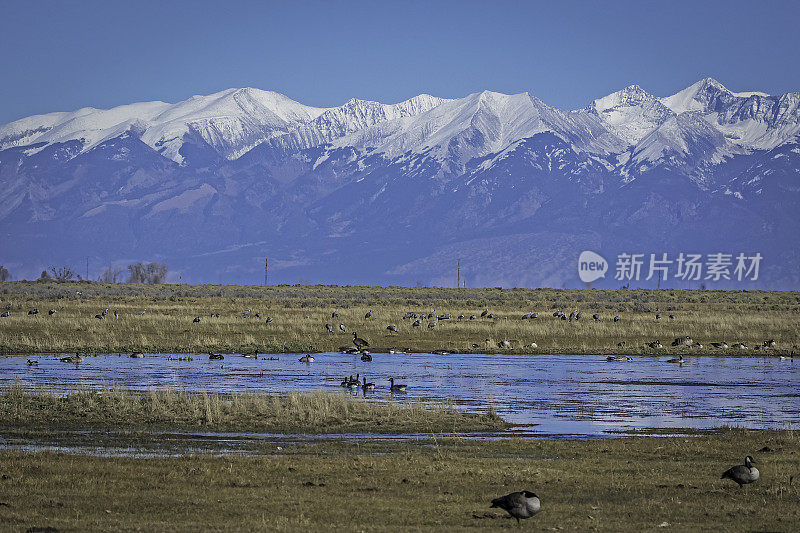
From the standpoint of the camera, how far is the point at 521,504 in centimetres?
1523

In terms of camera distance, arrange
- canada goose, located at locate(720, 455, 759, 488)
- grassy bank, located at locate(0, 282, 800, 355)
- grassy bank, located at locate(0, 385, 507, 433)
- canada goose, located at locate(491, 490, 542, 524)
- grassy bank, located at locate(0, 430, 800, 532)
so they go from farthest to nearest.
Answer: grassy bank, located at locate(0, 282, 800, 355), grassy bank, located at locate(0, 385, 507, 433), canada goose, located at locate(720, 455, 759, 488), grassy bank, located at locate(0, 430, 800, 532), canada goose, located at locate(491, 490, 542, 524)

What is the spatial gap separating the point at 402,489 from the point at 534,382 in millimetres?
19590

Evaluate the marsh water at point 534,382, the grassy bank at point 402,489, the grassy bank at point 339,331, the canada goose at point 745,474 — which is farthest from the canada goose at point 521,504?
the grassy bank at point 339,331

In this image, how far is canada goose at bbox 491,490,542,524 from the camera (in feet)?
50.0

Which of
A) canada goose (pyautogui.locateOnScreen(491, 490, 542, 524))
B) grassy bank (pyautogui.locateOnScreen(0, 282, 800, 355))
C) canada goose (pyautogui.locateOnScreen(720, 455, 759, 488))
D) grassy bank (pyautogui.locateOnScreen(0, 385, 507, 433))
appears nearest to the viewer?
canada goose (pyautogui.locateOnScreen(491, 490, 542, 524))

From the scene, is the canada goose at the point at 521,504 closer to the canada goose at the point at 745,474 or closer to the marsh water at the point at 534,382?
the canada goose at the point at 745,474

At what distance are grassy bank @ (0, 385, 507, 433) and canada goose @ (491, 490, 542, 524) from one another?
394 inches

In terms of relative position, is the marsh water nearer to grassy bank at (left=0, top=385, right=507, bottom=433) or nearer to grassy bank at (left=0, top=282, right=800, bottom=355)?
grassy bank at (left=0, top=385, right=507, bottom=433)

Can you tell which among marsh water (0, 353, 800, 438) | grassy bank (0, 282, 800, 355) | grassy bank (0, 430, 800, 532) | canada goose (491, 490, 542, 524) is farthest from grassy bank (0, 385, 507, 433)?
grassy bank (0, 282, 800, 355)

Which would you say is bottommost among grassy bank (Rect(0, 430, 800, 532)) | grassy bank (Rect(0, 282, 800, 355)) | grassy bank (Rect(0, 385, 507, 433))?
grassy bank (Rect(0, 430, 800, 532))

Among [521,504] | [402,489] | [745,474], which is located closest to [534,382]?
[745,474]

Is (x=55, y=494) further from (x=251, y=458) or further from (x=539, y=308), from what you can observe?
(x=539, y=308)

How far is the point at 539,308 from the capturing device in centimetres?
9069

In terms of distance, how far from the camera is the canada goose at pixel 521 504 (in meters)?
15.2
